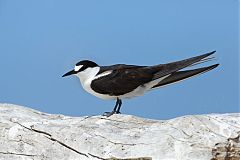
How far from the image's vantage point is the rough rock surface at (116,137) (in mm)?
3232

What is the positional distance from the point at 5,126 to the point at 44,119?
1.02ft

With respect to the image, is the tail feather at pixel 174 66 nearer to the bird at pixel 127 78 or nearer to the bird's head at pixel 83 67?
the bird at pixel 127 78

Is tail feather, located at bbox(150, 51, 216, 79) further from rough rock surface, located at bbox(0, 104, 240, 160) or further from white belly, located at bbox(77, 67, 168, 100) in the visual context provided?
rough rock surface, located at bbox(0, 104, 240, 160)

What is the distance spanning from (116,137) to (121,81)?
0.95 metres

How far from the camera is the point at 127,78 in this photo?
4.35 meters

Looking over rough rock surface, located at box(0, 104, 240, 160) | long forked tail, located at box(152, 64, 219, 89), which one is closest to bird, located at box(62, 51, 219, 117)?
long forked tail, located at box(152, 64, 219, 89)

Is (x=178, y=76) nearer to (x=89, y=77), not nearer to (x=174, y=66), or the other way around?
(x=174, y=66)

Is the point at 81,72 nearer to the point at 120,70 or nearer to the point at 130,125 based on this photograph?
the point at 120,70

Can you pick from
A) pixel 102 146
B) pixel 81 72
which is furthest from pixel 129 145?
pixel 81 72

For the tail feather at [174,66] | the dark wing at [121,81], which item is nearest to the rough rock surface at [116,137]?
the dark wing at [121,81]

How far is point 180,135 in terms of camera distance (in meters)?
3.29

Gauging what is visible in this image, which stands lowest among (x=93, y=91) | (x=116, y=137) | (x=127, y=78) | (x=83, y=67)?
(x=116, y=137)

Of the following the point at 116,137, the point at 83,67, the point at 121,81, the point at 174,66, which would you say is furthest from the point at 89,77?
the point at 116,137

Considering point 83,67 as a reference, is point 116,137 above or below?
below
